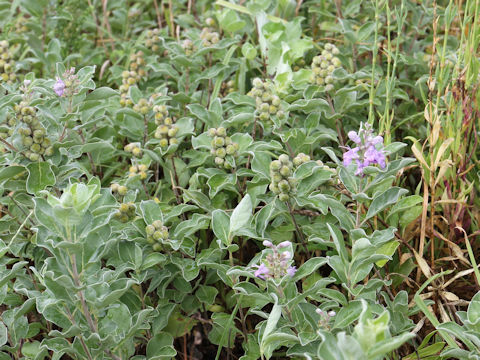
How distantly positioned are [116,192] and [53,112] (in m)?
0.40

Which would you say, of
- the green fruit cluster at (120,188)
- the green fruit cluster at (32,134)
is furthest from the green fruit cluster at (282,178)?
the green fruit cluster at (32,134)

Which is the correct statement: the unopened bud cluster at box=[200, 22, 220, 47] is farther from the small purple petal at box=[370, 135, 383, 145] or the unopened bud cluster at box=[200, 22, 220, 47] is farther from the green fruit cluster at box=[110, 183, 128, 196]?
the small purple petal at box=[370, 135, 383, 145]

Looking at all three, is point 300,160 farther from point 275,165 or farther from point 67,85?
point 67,85

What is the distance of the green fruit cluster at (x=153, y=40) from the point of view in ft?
9.12

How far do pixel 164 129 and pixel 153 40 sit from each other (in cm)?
81

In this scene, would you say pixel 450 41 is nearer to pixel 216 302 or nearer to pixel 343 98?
pixel 343 98

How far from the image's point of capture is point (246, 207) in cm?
174

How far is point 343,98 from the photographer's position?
7.59 feet

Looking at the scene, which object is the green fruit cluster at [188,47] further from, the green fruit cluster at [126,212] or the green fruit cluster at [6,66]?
the green fruit cluster at [126,212]

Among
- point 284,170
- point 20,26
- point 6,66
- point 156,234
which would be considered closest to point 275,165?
point 284,170

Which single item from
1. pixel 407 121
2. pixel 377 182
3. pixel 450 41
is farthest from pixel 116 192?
pixel 450 41

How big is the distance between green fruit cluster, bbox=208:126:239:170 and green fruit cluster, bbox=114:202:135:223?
0.30m

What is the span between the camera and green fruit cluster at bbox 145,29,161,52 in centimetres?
278

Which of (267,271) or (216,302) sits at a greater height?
(267,271)
